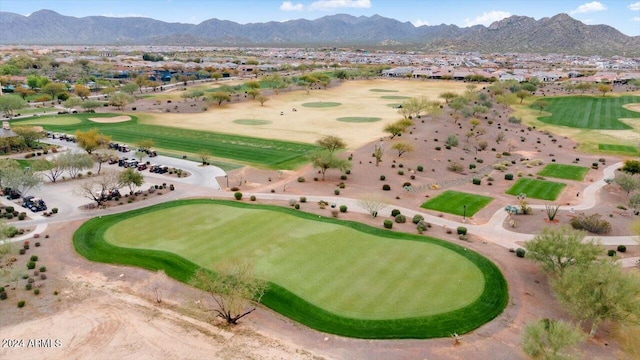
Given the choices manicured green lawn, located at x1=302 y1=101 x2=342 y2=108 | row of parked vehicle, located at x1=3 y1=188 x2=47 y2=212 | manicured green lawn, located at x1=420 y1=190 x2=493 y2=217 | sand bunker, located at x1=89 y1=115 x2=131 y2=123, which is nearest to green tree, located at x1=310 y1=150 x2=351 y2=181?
manicured green lawn, located at x1=420 y1=190 x2=493 y2=217

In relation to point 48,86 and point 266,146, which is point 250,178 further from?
point 48,86

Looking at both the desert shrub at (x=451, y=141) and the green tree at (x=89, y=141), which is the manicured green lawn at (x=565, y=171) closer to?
the desert shrub at (x=451, y=141)

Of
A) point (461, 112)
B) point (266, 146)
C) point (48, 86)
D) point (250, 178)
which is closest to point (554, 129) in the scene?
point (461, 112)

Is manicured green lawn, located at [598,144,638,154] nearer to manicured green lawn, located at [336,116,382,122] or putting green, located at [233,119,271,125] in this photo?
manicured green lawn, located at [336,116,382,122]

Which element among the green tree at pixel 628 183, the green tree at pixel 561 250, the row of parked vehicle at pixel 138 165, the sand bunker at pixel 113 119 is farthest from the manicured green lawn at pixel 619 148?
the sand bunker at pixel 113 119

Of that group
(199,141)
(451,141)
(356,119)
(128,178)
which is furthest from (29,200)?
(356,119)
